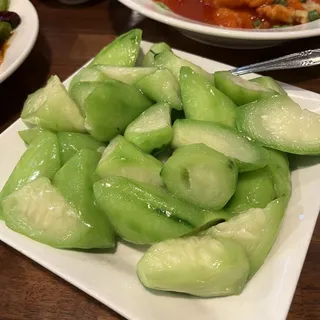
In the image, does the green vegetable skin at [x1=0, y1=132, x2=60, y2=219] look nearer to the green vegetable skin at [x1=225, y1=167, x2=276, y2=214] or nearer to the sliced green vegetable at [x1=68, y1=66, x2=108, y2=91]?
the sliced green vegetable at [x1=68, y1=66, x2=108, y2=91]

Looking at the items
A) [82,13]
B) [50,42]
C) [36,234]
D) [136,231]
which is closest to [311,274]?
[136,231]

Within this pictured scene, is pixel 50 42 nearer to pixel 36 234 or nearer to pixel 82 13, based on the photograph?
pixel 82 13

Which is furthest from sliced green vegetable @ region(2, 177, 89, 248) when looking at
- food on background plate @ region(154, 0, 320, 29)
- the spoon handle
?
food on background plate @ region(154, 0, 320, 29)

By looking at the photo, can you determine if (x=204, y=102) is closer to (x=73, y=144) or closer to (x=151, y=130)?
(x=151, y=130)

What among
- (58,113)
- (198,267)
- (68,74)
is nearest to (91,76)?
(58,113)

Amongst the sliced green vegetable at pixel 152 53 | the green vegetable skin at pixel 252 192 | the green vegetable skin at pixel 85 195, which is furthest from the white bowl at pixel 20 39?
the green vegetable skin at pixel 252 192

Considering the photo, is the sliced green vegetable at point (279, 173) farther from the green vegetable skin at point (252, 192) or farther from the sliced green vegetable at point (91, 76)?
the sliced green vegetable at point (91, 76)
